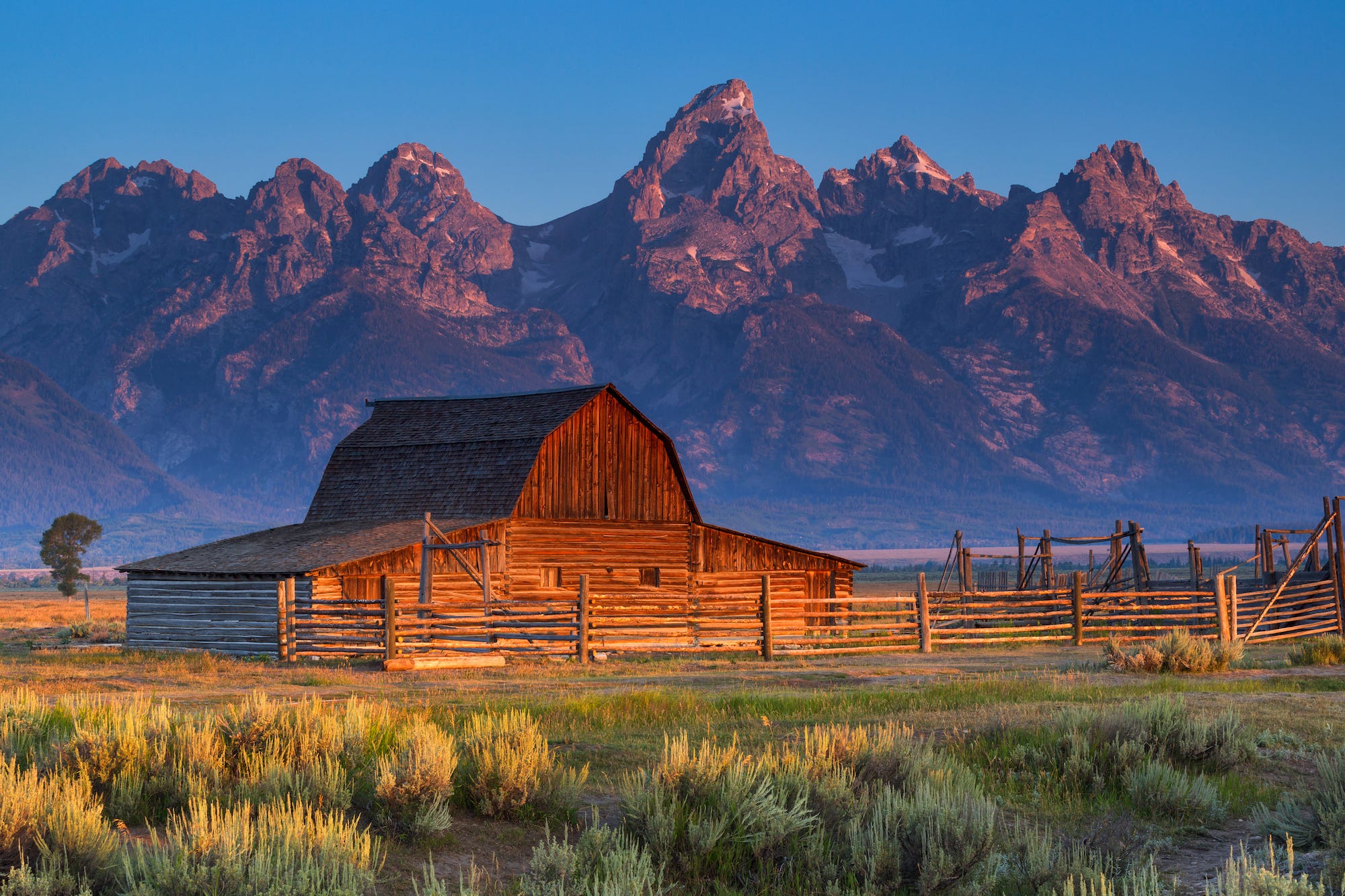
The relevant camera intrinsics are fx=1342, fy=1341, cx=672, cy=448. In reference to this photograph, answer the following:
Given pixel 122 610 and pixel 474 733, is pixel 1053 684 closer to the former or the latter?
pixel 474 733

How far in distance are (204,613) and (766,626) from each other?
42.0 feet

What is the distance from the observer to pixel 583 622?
26.4m

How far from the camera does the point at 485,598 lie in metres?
29.8

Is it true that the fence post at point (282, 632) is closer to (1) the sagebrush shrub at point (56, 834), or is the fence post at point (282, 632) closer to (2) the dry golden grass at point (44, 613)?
(2) the dry golden grass at point (44, 613)

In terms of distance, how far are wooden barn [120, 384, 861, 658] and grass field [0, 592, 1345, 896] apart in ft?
8.00

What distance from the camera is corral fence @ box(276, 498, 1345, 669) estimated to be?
2634 cm

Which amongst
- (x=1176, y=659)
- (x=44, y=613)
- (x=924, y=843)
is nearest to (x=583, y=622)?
(x=1176, y=659)

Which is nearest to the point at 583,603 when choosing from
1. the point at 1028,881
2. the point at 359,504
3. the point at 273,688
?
the point at 273,688

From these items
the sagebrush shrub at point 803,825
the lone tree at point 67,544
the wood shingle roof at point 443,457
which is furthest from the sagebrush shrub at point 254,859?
the lone tree at point 67,544

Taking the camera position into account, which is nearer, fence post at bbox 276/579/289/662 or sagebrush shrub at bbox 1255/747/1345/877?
sagebrush shrub at bbox 1255/747/1345/877

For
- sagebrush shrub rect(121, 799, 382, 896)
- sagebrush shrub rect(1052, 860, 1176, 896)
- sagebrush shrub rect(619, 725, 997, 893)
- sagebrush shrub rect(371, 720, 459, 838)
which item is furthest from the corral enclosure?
sagebrush shrub rect(1052, 860, 1176, 896)

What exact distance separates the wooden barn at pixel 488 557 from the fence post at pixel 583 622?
11 centimetres

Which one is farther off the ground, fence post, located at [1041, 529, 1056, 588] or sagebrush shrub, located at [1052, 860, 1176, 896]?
fence post, located at [1041, 529, 1056, 588]

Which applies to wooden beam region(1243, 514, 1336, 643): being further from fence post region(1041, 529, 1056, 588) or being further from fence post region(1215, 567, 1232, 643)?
fence post region(1041, 529, 1056, 588)
